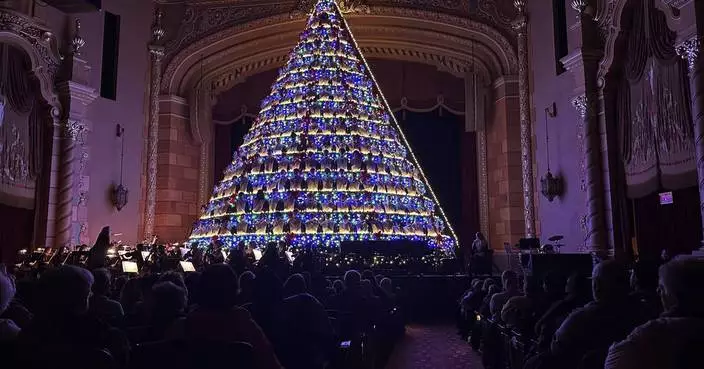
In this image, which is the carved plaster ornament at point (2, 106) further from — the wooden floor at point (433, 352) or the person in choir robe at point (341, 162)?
the wooden floor at point (433, 352)

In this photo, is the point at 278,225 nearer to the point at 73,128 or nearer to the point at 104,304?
the point at 73,128

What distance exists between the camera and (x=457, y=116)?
16.7 m

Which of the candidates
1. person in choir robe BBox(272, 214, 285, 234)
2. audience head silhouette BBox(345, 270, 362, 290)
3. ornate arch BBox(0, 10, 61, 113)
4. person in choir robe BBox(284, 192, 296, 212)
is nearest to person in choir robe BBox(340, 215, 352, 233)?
person in choir robe BBox(284, 192, 296, 212)

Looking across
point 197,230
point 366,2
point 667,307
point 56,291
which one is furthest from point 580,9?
point 56,291

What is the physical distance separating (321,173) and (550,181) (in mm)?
4648

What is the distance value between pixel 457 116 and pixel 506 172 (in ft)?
11.1

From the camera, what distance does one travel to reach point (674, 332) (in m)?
1.82

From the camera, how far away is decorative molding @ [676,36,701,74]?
7.38m

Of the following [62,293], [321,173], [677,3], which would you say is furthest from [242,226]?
[62,293]

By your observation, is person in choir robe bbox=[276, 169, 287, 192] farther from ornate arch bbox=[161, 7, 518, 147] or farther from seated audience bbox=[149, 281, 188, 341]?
seated audience bbox=[149, 281, 188, 341]

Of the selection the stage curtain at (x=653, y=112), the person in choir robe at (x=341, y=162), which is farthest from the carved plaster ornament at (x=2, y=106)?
the stage curtain at (x=653, y=112)

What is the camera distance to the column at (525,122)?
1301cm

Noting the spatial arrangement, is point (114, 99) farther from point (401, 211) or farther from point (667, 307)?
point (667, 307)

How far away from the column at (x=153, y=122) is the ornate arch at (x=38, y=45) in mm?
2986
